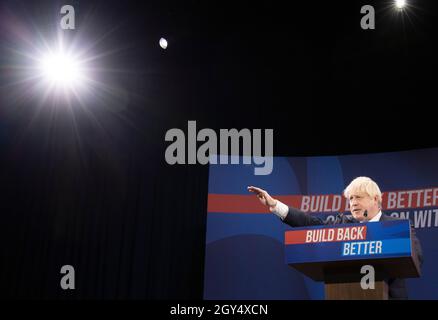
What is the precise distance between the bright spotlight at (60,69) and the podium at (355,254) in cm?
409

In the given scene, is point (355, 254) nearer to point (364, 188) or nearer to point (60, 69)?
point (364, 188)

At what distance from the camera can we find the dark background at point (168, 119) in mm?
5699

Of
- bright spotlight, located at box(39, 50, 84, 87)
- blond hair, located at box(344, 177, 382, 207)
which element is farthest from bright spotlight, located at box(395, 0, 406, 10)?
bright spotlight, located at box(39, 50, 84, 87)

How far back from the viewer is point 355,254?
2.33 m

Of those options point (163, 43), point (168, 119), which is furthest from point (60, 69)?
point (168, 119)

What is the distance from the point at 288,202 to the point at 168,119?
1.74 meters

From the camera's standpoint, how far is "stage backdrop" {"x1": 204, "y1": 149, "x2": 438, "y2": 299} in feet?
17.0

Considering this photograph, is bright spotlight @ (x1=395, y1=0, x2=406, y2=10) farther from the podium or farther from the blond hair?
the podium

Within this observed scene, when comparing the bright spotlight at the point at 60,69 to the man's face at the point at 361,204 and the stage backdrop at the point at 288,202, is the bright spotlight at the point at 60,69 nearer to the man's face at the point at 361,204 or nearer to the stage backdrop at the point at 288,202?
the stage backdrop at the point at 288,202

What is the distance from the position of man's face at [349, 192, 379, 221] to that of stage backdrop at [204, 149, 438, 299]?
2500 millimetres

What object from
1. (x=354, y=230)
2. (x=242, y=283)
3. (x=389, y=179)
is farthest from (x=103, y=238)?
(x=354, y=230)

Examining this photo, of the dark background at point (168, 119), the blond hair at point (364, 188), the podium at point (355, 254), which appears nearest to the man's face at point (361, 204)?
the blond hair at point (364, 188)

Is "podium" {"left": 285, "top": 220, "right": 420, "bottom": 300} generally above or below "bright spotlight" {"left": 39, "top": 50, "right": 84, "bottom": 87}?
below

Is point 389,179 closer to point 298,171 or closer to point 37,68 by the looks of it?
point 298,171
